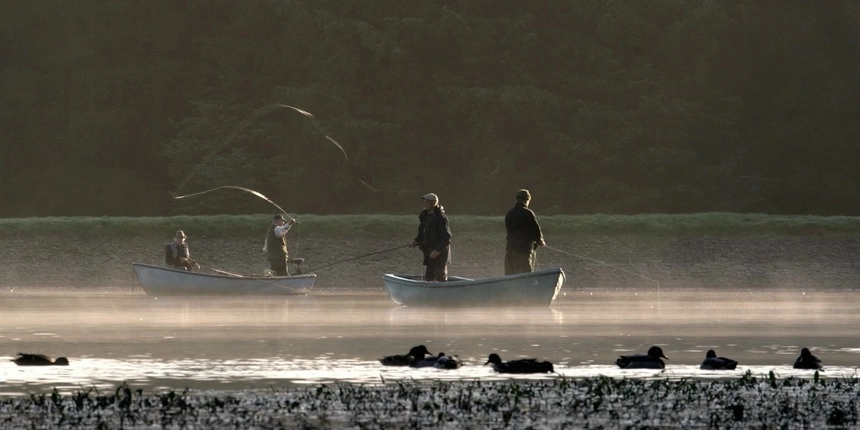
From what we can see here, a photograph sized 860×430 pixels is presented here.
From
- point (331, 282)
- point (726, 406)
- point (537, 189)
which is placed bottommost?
point (726, 406)

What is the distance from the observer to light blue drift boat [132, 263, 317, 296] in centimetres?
3716

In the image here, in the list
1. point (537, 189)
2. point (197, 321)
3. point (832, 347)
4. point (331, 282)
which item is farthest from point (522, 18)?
point (832, 347)

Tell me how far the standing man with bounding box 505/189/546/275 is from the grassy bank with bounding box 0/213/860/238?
19308 mm

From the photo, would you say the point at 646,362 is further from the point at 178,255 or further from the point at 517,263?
the point at 178,255

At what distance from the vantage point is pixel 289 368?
17.0m

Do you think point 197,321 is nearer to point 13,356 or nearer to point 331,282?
point 13,356

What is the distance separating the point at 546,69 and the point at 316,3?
33.3ft

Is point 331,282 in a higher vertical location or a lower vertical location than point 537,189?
lower

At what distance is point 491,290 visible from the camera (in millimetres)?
30375

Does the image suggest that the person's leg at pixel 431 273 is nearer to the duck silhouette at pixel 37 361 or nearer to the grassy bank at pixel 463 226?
the duck silhouette at pixel 37 361

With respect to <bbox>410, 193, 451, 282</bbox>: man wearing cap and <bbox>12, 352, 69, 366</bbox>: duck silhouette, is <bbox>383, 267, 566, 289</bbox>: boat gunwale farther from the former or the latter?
<bbox>12, 352, 69, 366</bbox>: duck silhouette

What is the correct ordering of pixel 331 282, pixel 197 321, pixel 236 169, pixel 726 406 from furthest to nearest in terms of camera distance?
1. pixel 236 169
2. pixel 331 282
3. pixel 197 321
4. pixel 726 406

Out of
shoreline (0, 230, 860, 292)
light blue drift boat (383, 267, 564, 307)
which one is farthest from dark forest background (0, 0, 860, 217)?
light blue drift boat (383, 267, 564, 307)

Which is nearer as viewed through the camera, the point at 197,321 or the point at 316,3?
the point at 197,321
